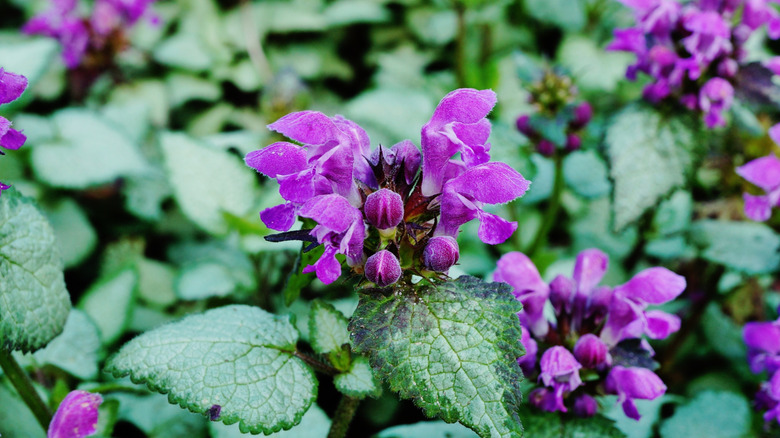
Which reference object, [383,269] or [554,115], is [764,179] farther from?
[383,269]

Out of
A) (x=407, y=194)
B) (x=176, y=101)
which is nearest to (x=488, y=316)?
(x=407, y=194)

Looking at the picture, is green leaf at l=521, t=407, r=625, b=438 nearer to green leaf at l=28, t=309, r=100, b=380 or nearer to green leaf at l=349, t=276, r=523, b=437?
green leaf at l=349, t=276, r=523, b=437

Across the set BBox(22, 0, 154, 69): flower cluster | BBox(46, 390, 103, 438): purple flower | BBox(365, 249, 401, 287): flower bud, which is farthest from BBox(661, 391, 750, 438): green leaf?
BBox(22, 0, 154, 69): flower cluster

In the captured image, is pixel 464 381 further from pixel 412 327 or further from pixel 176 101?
pixel 176 101

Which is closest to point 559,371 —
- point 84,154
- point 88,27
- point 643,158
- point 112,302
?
point 643,158

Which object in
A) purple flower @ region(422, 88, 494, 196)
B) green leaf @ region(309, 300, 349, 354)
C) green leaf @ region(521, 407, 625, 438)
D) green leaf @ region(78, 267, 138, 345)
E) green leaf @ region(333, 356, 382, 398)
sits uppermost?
purple flower @ region(422, 88, 494, 196)

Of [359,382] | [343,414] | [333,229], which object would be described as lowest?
[343,414]

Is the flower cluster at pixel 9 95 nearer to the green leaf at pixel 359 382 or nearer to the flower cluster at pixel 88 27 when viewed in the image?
the green leaf at pixel 359 382

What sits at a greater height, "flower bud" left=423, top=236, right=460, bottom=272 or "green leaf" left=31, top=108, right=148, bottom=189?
"flower bud" left=423, top=236, right=460, bottom=272
